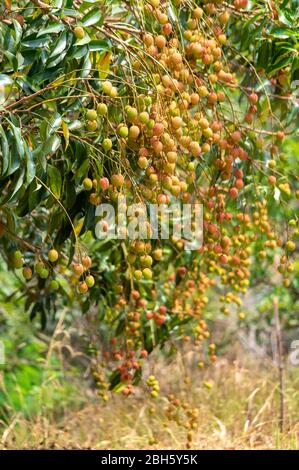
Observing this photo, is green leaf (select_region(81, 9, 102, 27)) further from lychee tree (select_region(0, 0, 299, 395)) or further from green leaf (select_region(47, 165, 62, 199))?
green leaf (select_region(47, 165, 62, 199))

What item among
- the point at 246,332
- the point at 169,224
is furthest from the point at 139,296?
the point at 246,332

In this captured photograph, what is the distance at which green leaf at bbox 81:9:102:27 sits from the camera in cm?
169

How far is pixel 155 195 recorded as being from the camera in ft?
5.55

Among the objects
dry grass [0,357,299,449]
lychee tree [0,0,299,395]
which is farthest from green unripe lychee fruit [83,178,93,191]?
dry grass [0,357,299,449]

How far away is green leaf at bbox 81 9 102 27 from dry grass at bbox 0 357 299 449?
4.86ft

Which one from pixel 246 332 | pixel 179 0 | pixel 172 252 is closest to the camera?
pixel 179 0

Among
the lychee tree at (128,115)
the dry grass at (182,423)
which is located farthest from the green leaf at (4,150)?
the dry grass at (182,423)

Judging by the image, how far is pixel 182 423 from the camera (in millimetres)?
3057

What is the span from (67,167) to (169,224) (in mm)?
752

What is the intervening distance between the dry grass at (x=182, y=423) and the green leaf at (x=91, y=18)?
58.3 inches

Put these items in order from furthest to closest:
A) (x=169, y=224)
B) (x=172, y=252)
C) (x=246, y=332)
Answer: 1. (x=246, y=332)
2. (x=172, y=252)
3. (x=169, y=224)

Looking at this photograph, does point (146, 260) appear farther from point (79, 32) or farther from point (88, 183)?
point (79, 32)
